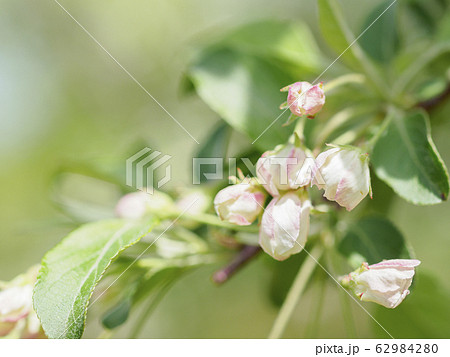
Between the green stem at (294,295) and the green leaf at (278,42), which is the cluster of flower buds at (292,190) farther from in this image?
the green leaf at (278,42)

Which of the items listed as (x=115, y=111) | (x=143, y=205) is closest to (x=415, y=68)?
(x=143, y=205)

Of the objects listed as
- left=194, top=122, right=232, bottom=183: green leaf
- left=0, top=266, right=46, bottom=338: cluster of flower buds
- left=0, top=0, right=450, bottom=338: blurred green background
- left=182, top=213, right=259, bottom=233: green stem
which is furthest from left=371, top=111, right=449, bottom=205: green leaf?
left=0, top=0, right=450, bottom=338: blurred green background

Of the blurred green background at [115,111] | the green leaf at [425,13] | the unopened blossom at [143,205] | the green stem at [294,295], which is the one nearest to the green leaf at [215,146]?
the unopened blossom at [143,205]

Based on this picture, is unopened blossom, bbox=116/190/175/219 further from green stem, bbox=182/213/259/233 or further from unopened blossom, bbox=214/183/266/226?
unopened blossom, bbox=214/183/266/226

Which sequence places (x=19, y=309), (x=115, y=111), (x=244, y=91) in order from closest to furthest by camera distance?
(x=19, y=309)
(x=244, y=91)
(x=115, y=111)

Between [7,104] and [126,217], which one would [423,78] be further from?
[7,104]

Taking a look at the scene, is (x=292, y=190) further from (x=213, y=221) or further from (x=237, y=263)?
(x=237, y=263)
